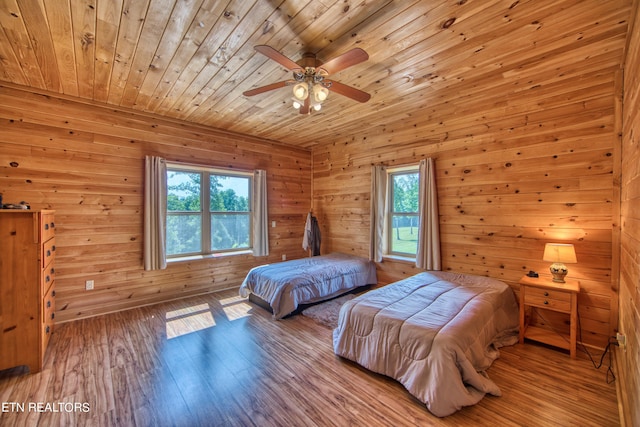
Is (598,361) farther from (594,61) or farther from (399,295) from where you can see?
(594,61)

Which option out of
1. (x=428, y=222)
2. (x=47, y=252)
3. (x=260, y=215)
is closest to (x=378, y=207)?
(x=428, y=222)

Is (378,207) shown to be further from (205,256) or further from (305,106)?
(205,256)

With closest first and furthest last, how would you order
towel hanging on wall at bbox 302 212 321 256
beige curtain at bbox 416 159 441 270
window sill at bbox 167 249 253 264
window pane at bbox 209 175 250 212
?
beige curtain at bbox 416 159 441 270, window sill at bbox 167 249 253 264, window pane at bbox 209 175 250 212, towel hanging on wall at bbox 302 212 321 256

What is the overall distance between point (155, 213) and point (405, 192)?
146 inches

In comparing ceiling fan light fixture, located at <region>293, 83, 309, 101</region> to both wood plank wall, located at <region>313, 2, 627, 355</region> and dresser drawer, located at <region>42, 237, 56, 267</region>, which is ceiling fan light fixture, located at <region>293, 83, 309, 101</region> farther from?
dresser drawer, located at <region>42, 237, 56, 267</region>

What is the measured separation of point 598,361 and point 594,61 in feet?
8.83

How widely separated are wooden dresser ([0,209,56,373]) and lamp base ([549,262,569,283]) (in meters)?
4.73

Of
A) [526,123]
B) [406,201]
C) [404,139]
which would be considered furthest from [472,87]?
[406,201]

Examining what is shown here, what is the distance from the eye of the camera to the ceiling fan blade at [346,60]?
1.84 metres

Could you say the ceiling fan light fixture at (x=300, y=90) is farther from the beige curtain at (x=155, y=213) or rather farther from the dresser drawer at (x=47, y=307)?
the dresser drawer at (x=47, y=307)

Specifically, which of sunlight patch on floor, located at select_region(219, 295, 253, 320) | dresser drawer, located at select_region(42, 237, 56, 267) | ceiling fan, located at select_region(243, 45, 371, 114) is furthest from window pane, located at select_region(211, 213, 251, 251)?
ceiling fan, located at select_region(243, 45, 371, 114)

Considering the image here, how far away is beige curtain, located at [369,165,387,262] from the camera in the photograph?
4387mm

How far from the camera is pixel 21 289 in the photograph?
2.28 meters

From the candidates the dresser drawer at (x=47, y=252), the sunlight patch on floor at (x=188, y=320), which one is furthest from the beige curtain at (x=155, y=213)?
the dresser drawer at (x=47, y=252)
